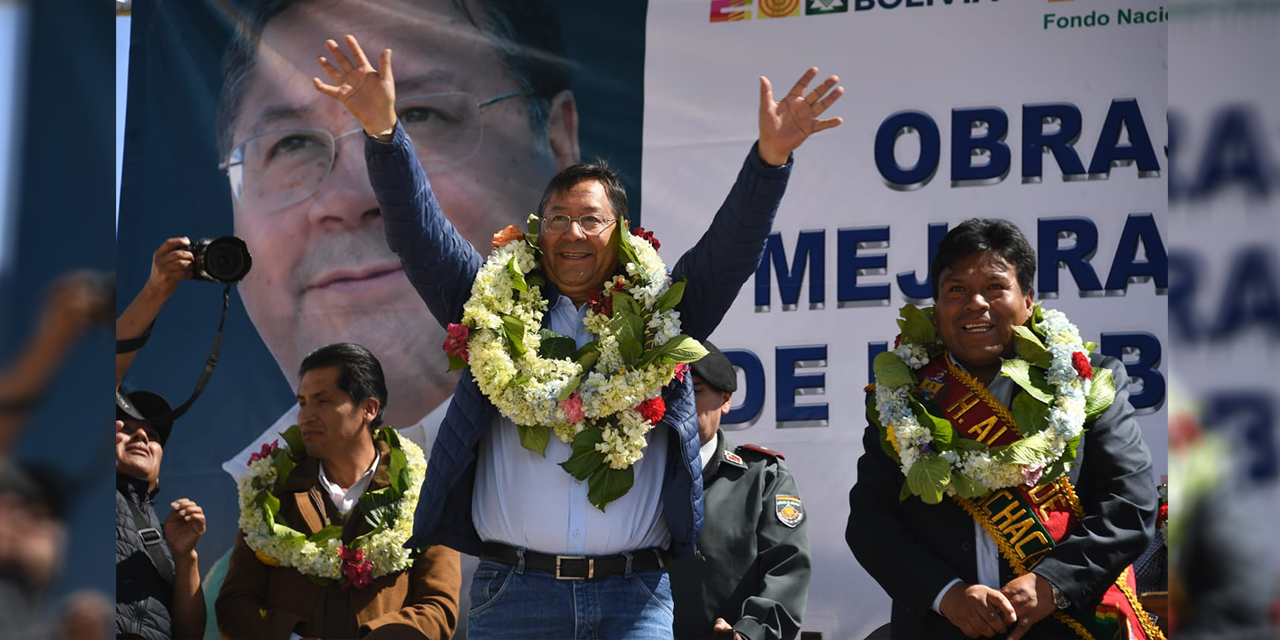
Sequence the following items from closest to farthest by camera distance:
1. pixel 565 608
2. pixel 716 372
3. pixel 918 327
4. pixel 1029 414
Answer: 1. pixel 565 608
2. pixel 1029 414
3. pixel 918 327
4. pixel 716 372

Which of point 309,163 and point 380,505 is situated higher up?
point 309,163

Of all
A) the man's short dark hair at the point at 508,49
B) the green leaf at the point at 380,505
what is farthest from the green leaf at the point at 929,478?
the man's short dark hair at the point at 508,49

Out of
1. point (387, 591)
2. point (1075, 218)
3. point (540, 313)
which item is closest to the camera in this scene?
point (540, 313)

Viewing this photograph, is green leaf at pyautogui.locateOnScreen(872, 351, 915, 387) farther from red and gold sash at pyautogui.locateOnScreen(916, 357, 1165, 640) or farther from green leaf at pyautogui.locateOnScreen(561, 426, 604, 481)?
green leaf at pyautogui.locateOnScreen(561, 426, 604, 481)

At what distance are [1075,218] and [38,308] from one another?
13.0ft

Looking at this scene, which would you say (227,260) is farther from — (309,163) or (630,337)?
(630,337)

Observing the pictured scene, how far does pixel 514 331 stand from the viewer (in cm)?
300

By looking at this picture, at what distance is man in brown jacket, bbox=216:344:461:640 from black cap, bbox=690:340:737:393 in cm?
93

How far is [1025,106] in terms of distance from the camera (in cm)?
433

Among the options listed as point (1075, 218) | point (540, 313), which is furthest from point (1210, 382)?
point (1075, 218)

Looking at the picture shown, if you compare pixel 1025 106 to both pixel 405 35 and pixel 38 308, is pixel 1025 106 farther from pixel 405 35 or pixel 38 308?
pixel 38 308

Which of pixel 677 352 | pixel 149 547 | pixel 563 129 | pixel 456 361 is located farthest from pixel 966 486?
pixel 149 547

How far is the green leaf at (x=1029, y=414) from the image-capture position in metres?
3.12

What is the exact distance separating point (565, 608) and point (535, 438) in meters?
0.37
